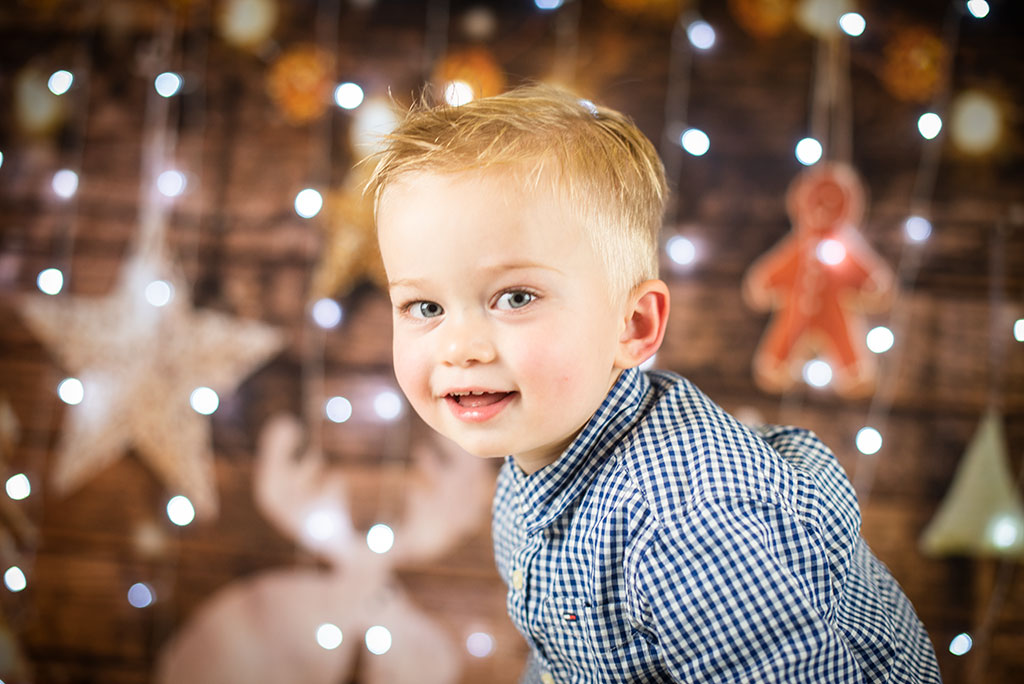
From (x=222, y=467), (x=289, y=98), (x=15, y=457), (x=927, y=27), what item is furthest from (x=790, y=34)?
(x=15, y=457)

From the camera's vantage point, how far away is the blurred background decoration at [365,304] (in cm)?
165

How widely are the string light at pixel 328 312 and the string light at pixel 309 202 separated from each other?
0.20 meters

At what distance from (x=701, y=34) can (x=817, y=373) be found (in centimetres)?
79

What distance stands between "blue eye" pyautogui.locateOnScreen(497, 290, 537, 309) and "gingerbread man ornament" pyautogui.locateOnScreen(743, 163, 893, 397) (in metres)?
1.02

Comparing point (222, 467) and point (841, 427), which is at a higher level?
point (841, 427)

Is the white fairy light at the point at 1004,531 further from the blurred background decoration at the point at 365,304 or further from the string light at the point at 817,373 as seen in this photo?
the string light at the point at 817,373

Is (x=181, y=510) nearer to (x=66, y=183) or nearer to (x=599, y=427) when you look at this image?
(x=66, y=183)

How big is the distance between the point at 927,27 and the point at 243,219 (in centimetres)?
159

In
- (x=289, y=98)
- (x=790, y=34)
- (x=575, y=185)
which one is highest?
(x=790, y=34)

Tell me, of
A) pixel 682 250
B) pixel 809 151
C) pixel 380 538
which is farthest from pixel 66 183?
pixel 809 151

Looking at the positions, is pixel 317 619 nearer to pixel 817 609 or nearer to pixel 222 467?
pixel 222 467

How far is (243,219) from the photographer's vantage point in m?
1.87

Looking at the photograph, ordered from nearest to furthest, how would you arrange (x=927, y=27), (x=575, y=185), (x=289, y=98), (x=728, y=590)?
(x=728, y=590)
(x=575, y=185)
(x=927, y=27)
(x=289, y=98)

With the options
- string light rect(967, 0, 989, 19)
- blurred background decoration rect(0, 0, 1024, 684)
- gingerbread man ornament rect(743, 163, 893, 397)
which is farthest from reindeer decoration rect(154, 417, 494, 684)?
string light rect(967, 0, 989, 19)
